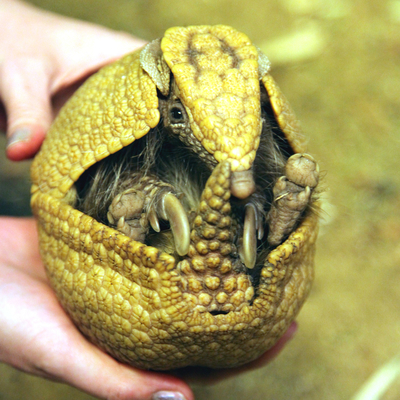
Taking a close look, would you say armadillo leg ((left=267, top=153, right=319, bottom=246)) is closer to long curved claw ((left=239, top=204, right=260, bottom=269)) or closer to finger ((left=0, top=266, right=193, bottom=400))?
long curved claw ((left=239, top=204, right=260, bottom=269))

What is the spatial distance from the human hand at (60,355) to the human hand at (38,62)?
26.0 inches

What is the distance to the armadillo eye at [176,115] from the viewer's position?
5.35 feet

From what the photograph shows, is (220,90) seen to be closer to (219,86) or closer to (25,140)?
(219,86)

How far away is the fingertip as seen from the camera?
2145mm

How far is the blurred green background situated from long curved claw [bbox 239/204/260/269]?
0.58 metres

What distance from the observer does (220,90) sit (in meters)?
1.48

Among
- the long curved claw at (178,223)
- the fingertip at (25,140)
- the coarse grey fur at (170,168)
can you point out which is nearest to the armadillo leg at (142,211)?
the long curved claw at (178,223)

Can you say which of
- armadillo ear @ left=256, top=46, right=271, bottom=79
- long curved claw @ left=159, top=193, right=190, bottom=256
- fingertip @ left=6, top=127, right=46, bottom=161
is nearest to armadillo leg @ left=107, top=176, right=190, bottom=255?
long curved claw @ left=159, top=193, right=190, bottom=256

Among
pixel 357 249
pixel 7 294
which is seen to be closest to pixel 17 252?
pixel 7 294

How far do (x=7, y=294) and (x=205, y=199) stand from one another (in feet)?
3.41

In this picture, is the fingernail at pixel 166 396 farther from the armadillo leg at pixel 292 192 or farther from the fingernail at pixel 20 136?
the fingernail at pixel 20 136

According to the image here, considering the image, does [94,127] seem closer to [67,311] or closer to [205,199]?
[205,199]

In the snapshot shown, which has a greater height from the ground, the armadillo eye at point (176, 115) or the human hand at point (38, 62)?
the armadillo eye at point (176, 115)

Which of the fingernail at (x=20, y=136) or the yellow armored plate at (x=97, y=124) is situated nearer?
the yellow armored plate at (x=97, y=124)
